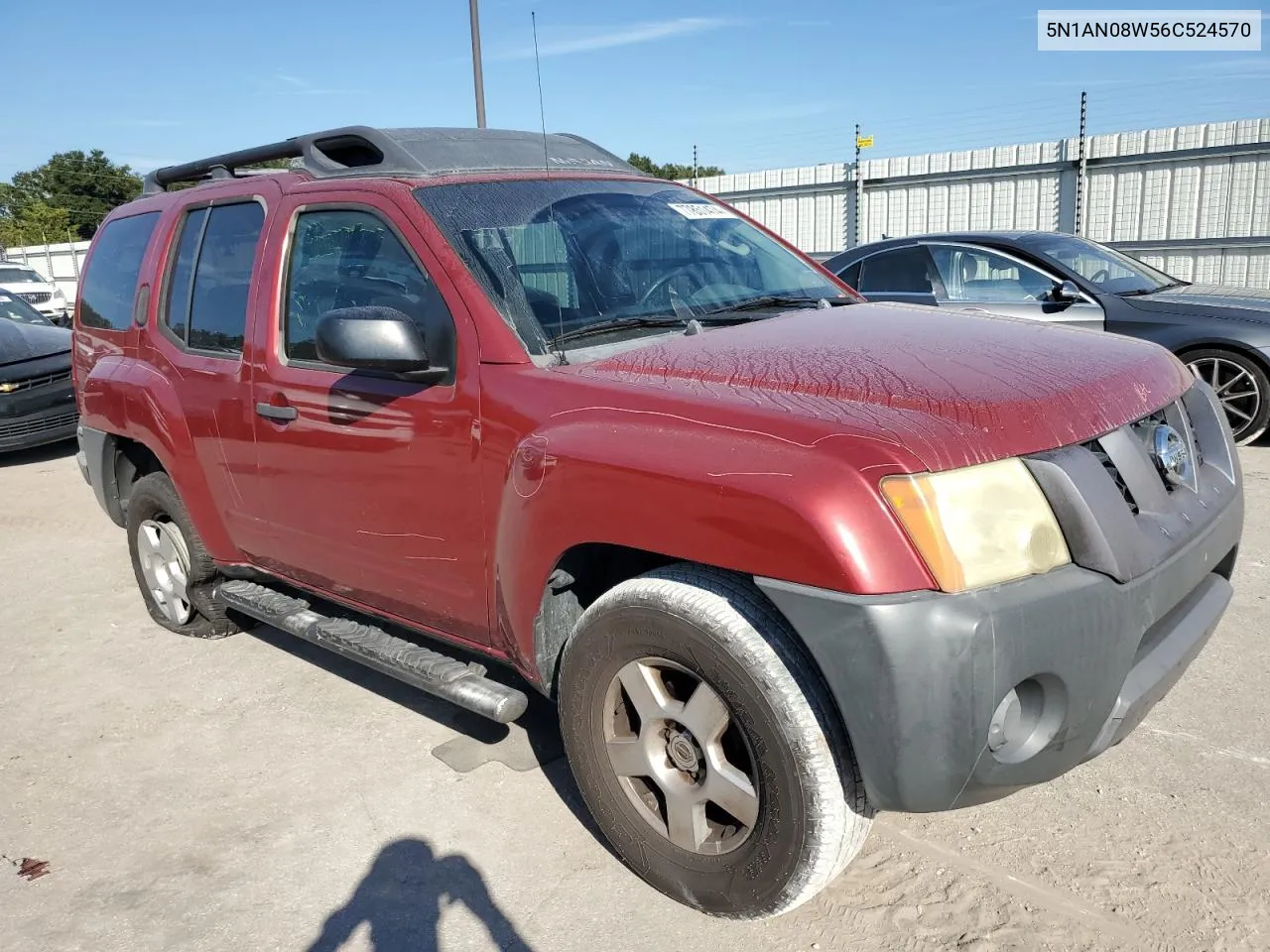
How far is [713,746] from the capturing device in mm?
2279

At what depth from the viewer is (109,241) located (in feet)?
15.3

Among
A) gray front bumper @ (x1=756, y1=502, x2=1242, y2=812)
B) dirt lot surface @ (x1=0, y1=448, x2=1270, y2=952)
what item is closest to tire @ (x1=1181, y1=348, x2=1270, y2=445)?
dirt lot surface @ (x1=0, y1=448, x2=1270, y2=952)

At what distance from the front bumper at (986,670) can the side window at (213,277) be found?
247 centimetres

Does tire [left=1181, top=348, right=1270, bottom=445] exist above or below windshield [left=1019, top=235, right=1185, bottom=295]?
below

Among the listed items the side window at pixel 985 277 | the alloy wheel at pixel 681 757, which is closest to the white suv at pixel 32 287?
the side window at pixel 985 277

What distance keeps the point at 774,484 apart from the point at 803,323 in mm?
1111

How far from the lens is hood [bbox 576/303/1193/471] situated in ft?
6.83

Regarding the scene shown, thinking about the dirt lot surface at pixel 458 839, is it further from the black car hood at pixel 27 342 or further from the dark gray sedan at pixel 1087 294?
the black car hood at pixel 27 342

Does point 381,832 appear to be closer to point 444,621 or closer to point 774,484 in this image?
point 444,621

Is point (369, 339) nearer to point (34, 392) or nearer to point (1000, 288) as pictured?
point (1000, 288)

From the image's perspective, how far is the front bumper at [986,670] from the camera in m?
1.90

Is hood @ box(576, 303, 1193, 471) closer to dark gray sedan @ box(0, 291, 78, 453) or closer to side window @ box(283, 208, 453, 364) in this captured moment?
side window @ box(283, 208, 453, 364)

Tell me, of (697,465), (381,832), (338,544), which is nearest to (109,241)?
(338,544)

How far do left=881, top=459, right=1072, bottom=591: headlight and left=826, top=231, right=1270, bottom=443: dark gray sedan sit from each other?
526cm
